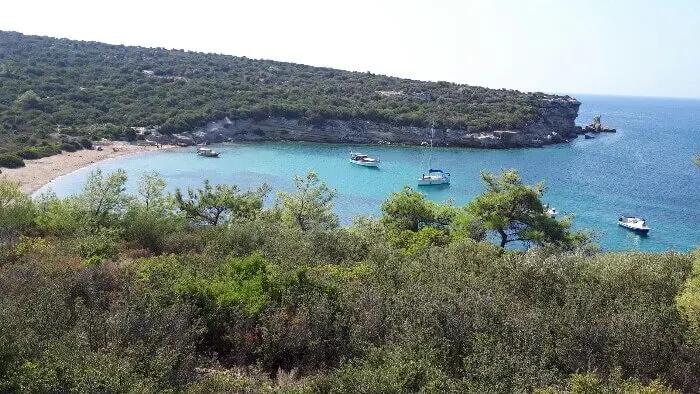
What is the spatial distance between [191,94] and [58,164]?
3959 centimetres

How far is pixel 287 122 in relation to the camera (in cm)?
9288

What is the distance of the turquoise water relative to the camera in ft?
170

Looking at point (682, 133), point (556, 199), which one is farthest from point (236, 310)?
point (682, 133)

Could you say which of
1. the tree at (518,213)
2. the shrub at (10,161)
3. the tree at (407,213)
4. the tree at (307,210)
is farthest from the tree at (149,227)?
the shrub at (10,161)

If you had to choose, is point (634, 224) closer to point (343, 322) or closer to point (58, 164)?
point (343, 322)

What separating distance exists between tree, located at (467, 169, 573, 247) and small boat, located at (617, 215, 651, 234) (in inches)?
826

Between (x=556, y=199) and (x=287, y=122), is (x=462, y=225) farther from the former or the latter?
(x=287, y=122)

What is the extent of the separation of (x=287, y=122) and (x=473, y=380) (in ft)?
277

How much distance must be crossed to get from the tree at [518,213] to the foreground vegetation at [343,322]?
32.0ft

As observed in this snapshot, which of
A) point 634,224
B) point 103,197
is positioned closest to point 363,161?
point 634,224

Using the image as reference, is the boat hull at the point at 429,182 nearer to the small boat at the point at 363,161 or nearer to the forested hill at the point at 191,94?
the small boat at the point at 363,161

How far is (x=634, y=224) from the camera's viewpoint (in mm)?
48375

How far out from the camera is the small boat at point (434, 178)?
64188 mm

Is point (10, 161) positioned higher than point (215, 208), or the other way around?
point (215, 208)
